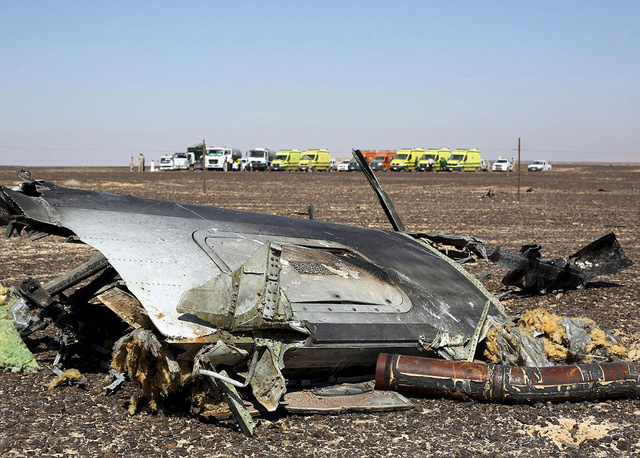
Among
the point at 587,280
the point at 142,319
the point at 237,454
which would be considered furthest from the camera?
the point at 587,280

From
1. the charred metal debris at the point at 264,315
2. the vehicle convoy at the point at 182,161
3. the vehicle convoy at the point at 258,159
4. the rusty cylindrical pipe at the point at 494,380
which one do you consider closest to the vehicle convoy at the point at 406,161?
the vehicle convoy at the point at 258,159

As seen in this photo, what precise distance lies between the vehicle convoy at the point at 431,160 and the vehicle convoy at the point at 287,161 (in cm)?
1031

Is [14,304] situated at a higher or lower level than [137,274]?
lower

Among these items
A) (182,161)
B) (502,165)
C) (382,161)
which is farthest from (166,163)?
(502,165)

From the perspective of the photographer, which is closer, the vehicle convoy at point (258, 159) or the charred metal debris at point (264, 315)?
the charred metal debris at point (264, 315)

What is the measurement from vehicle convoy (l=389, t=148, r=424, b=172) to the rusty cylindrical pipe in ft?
190

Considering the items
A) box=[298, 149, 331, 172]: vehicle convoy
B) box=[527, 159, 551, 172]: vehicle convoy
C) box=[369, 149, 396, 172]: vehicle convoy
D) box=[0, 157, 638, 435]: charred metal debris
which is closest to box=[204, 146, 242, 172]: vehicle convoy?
box=[298, 149, 331, 172]: vehicle convoy

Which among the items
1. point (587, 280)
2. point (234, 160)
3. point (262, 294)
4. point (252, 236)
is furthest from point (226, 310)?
point (234, 160)

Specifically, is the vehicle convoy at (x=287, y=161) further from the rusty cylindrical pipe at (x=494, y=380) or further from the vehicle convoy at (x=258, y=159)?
the rusty cylindrical pipe at (x=494, y=380)

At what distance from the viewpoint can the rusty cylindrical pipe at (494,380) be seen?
610cm

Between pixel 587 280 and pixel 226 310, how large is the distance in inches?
273

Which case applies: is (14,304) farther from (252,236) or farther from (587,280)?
(587,280)

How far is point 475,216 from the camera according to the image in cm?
2258

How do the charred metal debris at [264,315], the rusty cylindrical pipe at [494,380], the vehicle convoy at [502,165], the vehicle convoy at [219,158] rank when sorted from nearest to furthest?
the charred metal debris at [264,315] < the rusty cylindrical pipe at [494,380] < the vehicle convoy at [219,158] < the vehicle convoy at [502,165]
